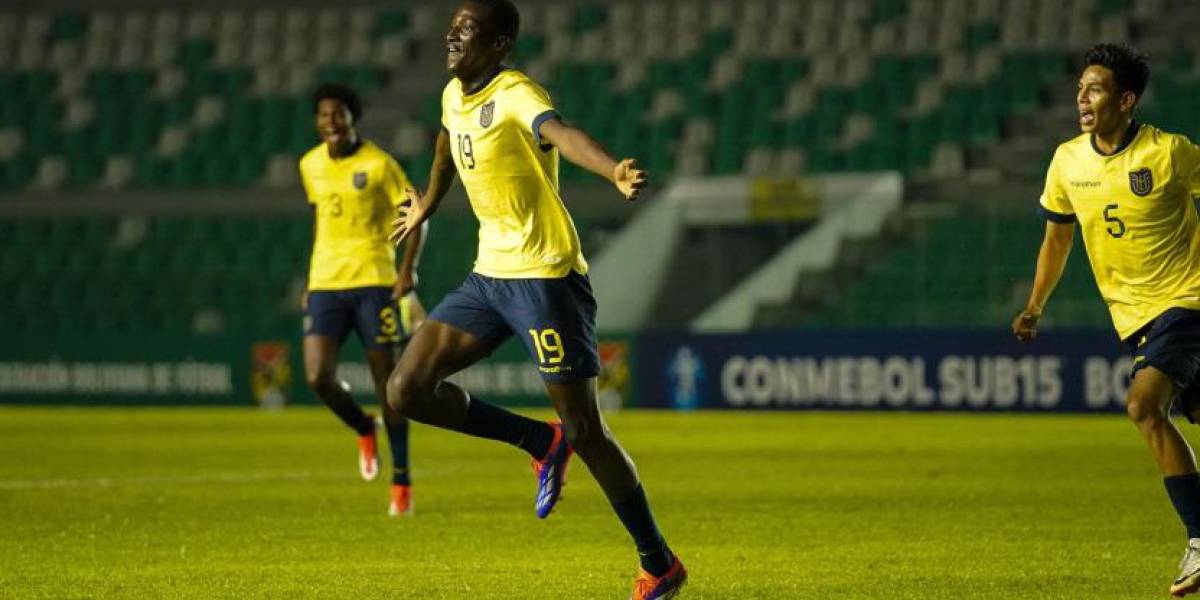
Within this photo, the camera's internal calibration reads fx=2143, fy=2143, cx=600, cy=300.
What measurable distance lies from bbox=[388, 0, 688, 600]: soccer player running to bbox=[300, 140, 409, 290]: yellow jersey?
4.68 m

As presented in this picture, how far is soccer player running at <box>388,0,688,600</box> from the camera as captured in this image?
7.62 meters

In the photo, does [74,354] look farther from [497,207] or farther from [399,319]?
[497,207]

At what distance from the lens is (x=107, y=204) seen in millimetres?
33625

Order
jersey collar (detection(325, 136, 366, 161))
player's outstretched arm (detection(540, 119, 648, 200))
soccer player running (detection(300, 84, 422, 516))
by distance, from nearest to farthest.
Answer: player's outstretched arm (detection(540, 119, 648, 200))
soccer player running (detection(300, 84, 422, 516))
jersey collar (detection(325, 136, 366, 161))

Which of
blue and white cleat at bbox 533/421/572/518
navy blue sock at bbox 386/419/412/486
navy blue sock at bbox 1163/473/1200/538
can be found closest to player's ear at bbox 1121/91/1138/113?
navy blue sock at bbox 1163/473/1200/538

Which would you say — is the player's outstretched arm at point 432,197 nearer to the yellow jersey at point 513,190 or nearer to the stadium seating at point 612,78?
the yellow jersey at point 513,190

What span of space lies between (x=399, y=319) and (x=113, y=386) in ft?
56.6

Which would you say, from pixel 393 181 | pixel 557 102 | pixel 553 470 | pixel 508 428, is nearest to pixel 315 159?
pixel 393 181

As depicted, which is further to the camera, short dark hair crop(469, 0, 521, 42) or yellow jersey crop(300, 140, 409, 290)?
yellow jersey crop(300, 140, 409, 290)

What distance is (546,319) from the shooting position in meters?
7.68

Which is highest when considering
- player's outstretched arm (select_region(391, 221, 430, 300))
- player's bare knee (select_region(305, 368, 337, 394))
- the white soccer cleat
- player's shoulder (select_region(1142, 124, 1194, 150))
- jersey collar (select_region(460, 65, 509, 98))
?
jersey collar (select_region(460, 65, 509, 98))

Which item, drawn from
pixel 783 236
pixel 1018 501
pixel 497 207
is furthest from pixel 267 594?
pixel 783 236

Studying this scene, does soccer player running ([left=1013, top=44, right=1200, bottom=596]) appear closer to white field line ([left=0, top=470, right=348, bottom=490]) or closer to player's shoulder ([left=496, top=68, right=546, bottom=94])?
player's shoulder ([left=496, top=68, right=546, bottom=94])

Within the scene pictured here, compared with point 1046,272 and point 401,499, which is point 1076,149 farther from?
point 401,499
